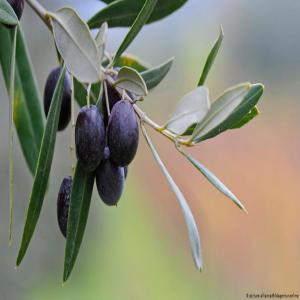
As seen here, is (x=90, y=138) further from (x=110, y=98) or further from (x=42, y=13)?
(x=42, y=13)

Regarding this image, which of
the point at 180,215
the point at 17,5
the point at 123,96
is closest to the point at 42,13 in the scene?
the point at 17,5

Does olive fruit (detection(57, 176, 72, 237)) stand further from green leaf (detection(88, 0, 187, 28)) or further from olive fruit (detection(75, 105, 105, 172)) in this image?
green leaf (detection(88, 0, 187, 28))

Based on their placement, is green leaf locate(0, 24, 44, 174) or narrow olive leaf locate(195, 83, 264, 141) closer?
narrow olive leaf locate(195, 83, 264, 141)

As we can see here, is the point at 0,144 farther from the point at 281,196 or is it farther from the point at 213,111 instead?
the point at 213,111

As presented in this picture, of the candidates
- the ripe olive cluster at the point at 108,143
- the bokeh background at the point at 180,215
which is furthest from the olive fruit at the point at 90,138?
the bokeh background at the point at 180,215

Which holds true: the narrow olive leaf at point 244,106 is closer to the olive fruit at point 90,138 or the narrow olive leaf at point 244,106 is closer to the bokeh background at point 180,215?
the olive fruit at point 90,138

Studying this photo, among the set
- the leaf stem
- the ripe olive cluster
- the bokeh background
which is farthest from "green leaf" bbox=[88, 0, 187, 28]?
the bokeh background
